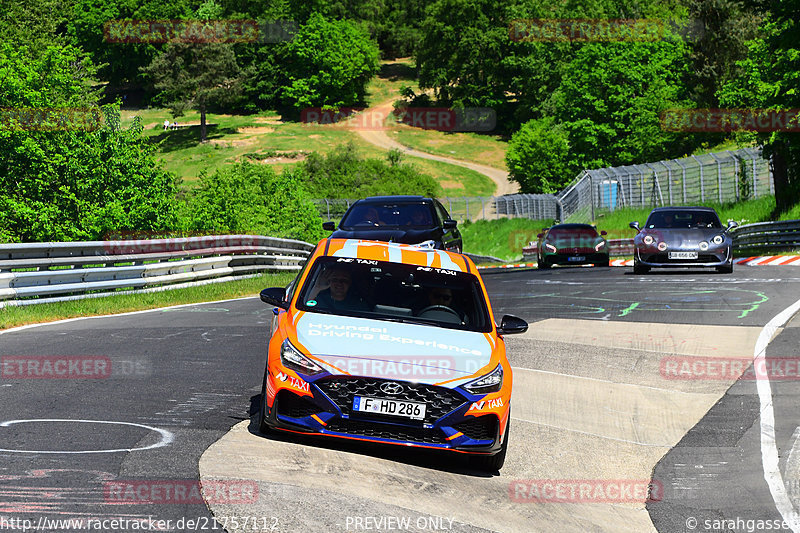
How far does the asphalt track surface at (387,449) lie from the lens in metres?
5.18

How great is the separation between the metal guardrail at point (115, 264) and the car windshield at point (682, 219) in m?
10.3

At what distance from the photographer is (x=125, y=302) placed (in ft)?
55.5

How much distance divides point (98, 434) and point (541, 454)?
342cm

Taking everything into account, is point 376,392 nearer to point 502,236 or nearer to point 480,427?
point 480,427

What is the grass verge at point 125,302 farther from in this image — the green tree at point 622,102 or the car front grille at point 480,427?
the green tree at point 622,102

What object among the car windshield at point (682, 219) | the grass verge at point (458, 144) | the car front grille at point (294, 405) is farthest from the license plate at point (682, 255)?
the grass verge at point (458, 144)

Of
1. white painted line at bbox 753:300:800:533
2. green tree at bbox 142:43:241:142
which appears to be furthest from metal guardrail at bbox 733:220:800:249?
green tree at bbox 142:43:241:142

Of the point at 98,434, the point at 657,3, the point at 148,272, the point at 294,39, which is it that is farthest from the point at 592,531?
the point at 294,39

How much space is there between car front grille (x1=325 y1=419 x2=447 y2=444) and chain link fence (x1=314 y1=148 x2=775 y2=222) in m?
40.1

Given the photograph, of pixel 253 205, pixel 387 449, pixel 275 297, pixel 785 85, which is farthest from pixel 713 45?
pixel 387 449

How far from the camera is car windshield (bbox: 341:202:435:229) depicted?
15.7 m

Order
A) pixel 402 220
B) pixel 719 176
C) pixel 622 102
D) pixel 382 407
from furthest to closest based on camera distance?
pixel 622 102 < pixel 719 176 < pixel 402 220 < pixel 382 407

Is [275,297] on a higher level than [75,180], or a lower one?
higher

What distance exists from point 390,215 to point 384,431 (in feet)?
31.9
